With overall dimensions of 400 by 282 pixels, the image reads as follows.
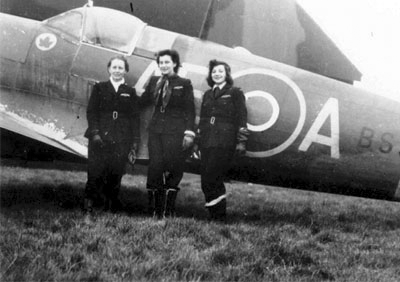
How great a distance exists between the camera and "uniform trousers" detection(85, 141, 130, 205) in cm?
468

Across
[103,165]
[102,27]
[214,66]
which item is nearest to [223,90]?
Answer: [214,66]

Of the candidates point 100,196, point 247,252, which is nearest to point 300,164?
point 247,252

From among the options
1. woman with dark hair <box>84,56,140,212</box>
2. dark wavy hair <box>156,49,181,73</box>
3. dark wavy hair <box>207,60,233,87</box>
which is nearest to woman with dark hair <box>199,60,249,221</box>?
dark wavy hair <box>207,60,233,87</box>

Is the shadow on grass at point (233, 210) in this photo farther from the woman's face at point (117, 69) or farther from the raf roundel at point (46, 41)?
the raf roundel at point (46, 41)

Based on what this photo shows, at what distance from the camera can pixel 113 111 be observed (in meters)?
4.73

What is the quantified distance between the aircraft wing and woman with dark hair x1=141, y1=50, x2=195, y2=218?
0.80 metres

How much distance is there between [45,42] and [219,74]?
7.12ft

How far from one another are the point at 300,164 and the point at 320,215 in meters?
1.71

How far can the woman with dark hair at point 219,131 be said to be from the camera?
4656 mm

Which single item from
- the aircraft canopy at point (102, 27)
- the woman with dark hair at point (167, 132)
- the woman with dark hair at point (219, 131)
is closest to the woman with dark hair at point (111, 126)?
the woman with dark hair at point (167, 132)

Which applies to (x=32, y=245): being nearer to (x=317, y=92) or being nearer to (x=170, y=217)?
(x=170, y=217)

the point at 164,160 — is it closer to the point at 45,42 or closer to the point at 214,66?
the point at 214,66

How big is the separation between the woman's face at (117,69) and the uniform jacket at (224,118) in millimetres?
951

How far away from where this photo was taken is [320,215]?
632 cm
